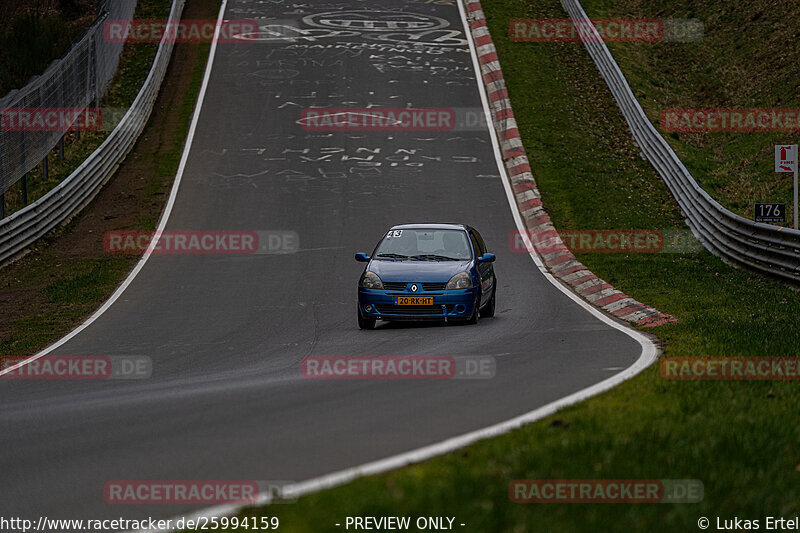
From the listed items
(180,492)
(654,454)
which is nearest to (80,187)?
(180,492)

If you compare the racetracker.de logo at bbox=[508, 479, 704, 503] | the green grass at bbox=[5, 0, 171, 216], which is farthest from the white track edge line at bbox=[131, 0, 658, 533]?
the green grass at bbox=[5, 0, 171, 216]

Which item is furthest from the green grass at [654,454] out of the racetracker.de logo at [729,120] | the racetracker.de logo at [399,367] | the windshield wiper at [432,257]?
the racetracker.de logo at [729,120]

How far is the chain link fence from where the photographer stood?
22.7m

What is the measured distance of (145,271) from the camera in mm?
20375

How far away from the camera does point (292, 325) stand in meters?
14.8

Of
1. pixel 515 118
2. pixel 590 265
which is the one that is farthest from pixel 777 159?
pixel 515 118

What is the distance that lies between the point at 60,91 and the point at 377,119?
10.1 metres

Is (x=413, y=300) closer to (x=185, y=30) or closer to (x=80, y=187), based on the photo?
(x=80, y=187)

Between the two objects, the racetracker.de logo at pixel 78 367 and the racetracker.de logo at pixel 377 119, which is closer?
the racetracker.de logo at pixel 78 367

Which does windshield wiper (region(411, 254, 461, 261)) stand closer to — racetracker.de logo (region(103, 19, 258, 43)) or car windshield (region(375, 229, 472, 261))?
car windshield (region(375, 229, 472, 261))

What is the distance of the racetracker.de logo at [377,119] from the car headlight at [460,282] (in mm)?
17959

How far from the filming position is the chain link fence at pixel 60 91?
22.7m

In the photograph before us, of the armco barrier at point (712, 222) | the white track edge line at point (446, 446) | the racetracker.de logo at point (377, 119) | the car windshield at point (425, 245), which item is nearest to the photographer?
the white track edge line at point (446, 446)

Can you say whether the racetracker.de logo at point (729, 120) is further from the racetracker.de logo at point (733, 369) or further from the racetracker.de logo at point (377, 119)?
the racetracker.de logo at point (733, 369)
